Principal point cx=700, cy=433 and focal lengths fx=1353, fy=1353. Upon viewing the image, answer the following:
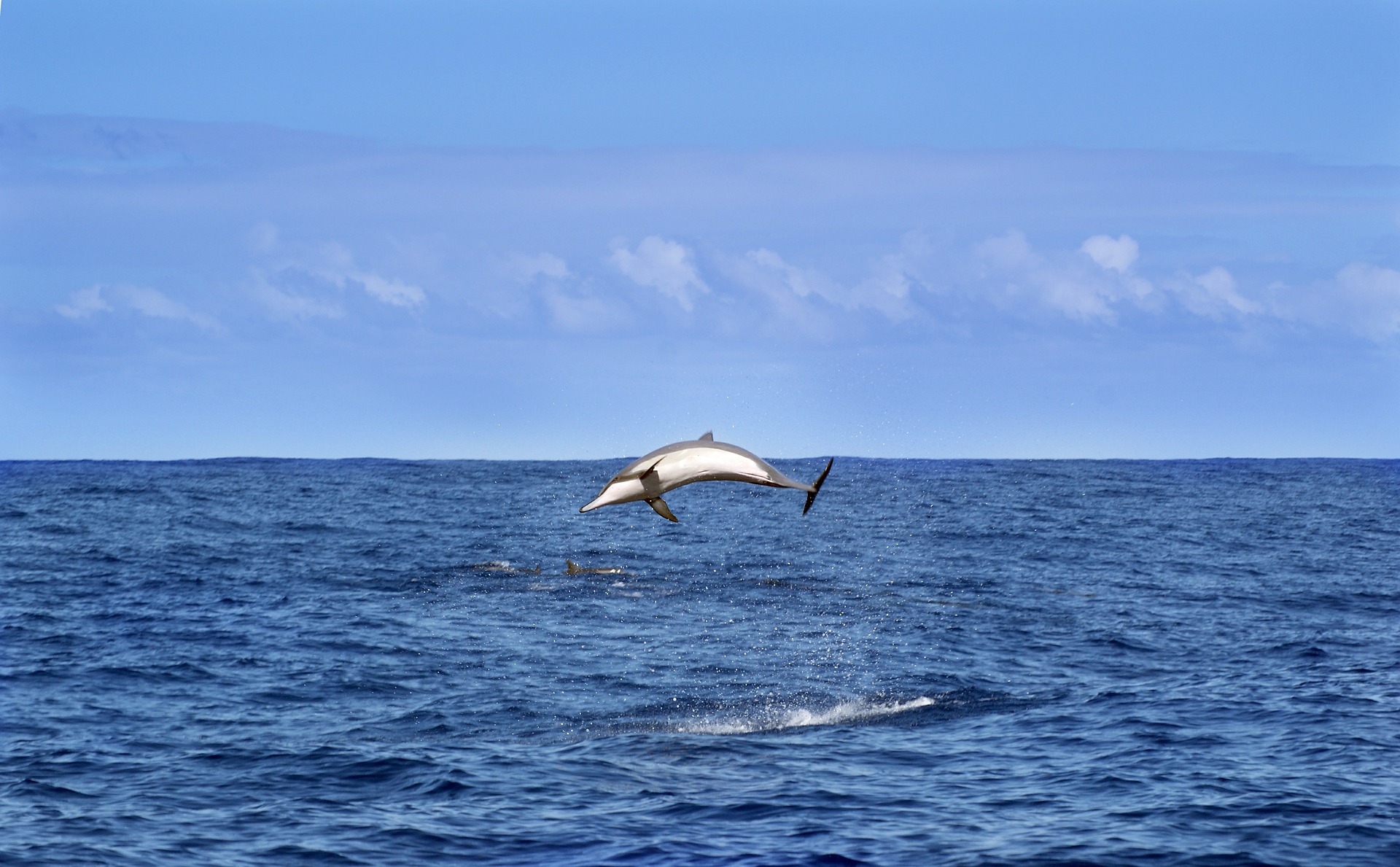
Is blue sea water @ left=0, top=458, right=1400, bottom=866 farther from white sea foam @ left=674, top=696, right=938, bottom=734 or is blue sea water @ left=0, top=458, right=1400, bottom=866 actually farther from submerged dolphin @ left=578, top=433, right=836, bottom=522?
submerged dolphin @ left=578, top=433, right=836, bottom=522

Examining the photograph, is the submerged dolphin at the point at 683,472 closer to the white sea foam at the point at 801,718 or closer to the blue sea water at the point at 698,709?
the blue sea water at the point at 698,709

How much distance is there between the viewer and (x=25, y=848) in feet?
86.2

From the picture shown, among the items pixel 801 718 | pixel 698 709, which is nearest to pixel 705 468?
pixel 801 718

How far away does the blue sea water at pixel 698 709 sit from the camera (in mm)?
26719

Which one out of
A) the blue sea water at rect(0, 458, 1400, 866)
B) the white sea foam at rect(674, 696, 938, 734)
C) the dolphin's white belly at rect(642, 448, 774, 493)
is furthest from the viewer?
the white sea foam at rect(674, 696, 938, 734)

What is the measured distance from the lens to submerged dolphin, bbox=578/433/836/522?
12.5m

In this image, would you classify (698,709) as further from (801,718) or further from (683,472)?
(683,472)

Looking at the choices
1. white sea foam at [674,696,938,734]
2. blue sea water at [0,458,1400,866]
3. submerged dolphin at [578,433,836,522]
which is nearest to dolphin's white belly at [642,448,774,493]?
submerged dolphin at [578,433,836,522]

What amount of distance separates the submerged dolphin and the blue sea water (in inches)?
555

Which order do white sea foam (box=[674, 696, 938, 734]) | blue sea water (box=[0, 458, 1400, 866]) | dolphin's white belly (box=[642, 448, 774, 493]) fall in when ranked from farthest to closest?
white sea foam (box=[674, 696, 938, 734]) → blue sea water (box=[0, 458, 1400, 866]) → dolphin's white belly (box=[642, 448, 774, 493])

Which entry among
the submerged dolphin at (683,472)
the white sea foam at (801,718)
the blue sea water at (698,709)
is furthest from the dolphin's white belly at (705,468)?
the white sea foam at (801,718)

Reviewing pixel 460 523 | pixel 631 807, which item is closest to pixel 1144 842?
pixel 631 807

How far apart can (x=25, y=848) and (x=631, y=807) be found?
1185 cm

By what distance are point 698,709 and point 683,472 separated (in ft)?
→ 86.9
